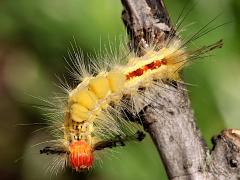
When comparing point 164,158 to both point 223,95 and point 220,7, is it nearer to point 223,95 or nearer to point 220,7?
point 223,95

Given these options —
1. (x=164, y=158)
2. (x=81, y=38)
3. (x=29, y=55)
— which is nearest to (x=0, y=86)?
(x=29, y=55)

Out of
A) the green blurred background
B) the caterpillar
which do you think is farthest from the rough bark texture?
the green blurred background

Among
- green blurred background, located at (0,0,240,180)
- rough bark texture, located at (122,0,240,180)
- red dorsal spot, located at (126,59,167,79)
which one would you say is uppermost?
green blurred background, located at (0,0,240,180)

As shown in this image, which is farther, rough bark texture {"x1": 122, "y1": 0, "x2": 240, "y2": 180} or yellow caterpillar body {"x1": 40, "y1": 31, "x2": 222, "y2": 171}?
yellow caterpillar body {"x1": 40, "y1": 31, "x2": 222, "y2": 171}

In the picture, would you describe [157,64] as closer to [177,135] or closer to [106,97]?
[106,97]

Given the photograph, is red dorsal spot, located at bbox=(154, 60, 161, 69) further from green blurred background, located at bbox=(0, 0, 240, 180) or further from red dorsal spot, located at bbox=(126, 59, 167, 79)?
green blurred background, located at bbox=(0, 0, 240, 180)

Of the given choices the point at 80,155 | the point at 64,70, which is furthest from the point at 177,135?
the point at 64,70
